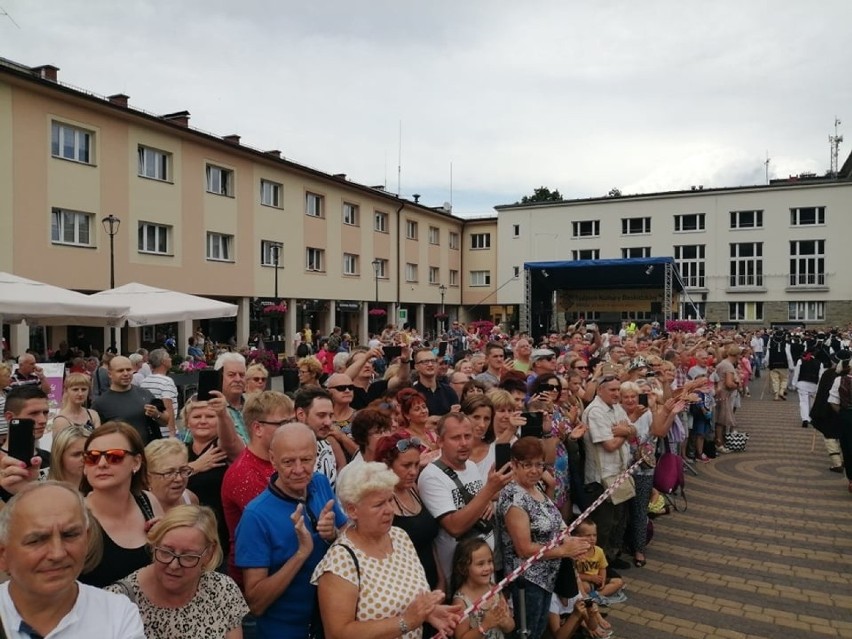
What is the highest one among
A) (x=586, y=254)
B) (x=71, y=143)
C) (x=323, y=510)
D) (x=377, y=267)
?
(x=71, y=143)

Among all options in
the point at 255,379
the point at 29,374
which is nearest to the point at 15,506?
the point at 255,379

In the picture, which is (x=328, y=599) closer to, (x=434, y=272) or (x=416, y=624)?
(x=416, y=624)

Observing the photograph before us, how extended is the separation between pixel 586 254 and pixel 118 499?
156 feet

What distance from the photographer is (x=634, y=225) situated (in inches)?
1839

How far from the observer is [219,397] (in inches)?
150

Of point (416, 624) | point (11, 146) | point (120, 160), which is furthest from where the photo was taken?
point (120, 160)

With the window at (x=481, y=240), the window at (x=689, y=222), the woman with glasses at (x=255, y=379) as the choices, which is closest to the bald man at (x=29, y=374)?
the woman with glasses at (x=255, y=379)

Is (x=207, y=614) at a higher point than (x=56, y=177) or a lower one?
lower

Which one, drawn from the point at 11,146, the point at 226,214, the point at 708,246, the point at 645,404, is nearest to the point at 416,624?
the point at 645,404

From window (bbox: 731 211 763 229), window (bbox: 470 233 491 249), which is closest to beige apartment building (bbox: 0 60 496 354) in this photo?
window (bbox: 470 233 491 249)

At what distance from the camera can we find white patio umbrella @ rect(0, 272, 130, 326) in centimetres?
868

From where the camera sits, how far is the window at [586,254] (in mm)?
47281

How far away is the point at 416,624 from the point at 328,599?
1.30 feet

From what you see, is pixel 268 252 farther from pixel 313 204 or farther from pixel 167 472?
pixel 167 472
